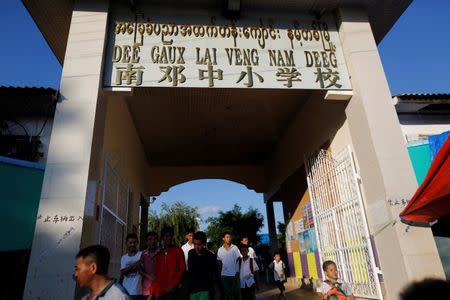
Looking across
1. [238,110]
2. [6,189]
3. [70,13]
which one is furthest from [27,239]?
[238,110]

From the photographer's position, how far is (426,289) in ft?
11.7

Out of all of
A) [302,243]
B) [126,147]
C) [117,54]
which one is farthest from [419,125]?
[126,147]

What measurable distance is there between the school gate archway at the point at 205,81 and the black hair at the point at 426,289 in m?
0.08

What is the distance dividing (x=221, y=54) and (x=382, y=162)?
2.52 meters

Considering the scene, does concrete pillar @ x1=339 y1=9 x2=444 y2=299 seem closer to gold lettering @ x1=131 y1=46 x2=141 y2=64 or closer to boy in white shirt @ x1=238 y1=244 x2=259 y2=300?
boy in white shirt @ x1=238 y1=244 x2=259 y2=300

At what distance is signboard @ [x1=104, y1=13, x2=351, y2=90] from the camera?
4.34 meters

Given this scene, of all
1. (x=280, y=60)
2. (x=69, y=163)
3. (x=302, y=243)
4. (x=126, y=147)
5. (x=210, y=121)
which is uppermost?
(x=210, y=121)

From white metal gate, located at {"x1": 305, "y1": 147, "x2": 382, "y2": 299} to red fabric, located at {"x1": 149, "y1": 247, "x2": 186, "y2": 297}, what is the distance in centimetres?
275

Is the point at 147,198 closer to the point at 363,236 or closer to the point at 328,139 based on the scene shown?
the point at 328,139

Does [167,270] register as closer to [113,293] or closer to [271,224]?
[113,293]

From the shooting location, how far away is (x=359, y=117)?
14.7 ft

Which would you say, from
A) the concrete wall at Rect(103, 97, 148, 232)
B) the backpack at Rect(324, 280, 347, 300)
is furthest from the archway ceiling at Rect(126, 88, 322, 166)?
the backpack at Rect(324, 280, 347, 300)

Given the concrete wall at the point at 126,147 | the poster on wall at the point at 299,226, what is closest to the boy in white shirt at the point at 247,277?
the poster on wall at the point at 299,226

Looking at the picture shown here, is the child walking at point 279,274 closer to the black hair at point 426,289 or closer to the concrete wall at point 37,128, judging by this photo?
the black hair at point 426,289
